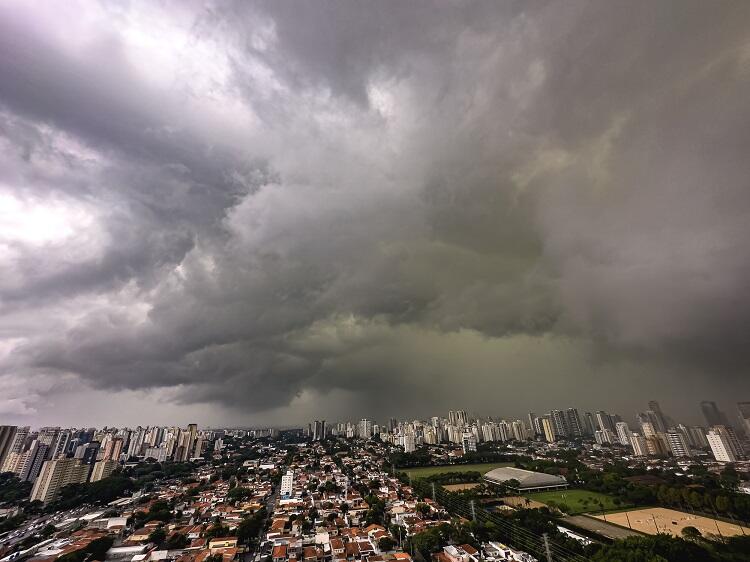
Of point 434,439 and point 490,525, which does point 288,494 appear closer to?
point 490,525

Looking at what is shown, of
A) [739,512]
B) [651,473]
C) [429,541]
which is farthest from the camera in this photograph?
[651,473]

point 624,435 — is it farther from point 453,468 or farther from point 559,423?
point 453,468

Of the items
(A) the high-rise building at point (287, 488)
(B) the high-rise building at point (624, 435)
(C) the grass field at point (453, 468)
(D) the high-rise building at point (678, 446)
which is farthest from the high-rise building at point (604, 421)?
(A) the high-rise building at point (287, 488)

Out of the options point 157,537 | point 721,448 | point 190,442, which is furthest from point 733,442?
point 190,442

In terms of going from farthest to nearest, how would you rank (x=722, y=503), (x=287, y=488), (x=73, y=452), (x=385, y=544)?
1. (x=73, y=452)
2. (x=287, y=488)
3. (x=722, y=503)
4. (x=385, y=544)

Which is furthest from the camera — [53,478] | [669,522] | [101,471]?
[101,471]

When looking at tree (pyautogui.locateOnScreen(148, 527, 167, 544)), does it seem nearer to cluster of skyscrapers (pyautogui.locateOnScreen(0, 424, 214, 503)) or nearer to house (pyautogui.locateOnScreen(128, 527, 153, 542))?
house (pyautogui.locateOnScreen(128, 527, 153, 542))

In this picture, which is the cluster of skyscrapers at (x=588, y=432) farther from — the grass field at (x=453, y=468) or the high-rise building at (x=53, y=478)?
the high-rise building at (x=53, y=478)

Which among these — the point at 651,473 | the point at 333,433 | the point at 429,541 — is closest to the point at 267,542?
the point at 429,541
